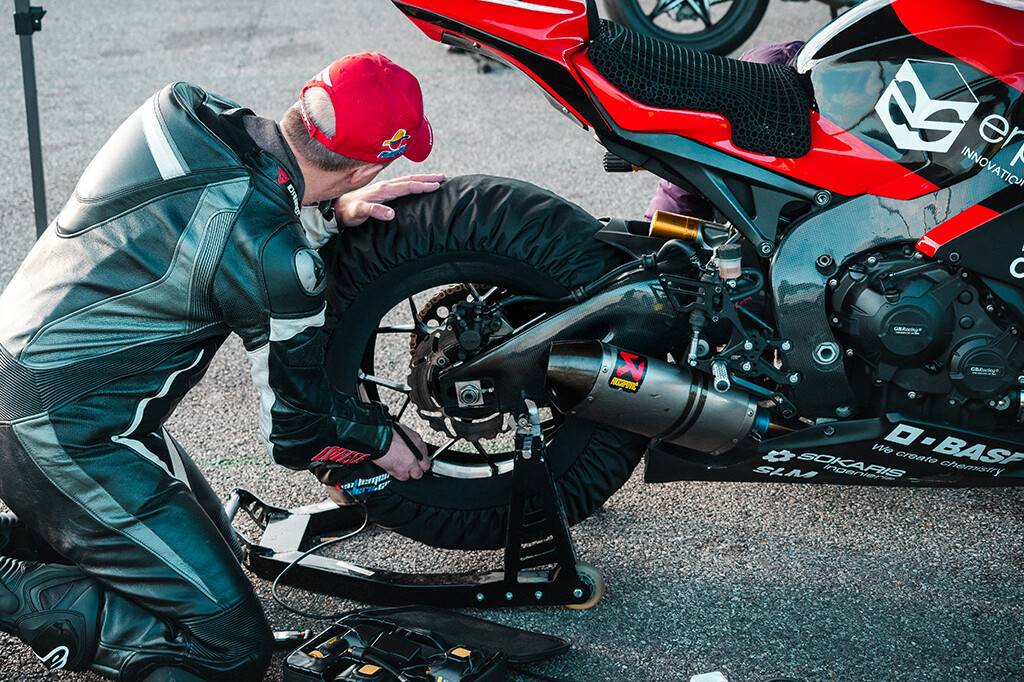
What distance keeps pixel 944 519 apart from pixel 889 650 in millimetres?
578

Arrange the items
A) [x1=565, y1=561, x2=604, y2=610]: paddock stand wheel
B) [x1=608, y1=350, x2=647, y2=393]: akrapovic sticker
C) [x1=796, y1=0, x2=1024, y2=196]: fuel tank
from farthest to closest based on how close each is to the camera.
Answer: [x1=565, y1=561, x2=604, y2=610]: paddock stand wheel
[x1=608, y1=350, x2=647, y2=393]: akrapovic sticker
[x1=796, y1=0, x2=1024, y2=196]: fuel tank

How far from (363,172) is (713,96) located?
31.1 inches

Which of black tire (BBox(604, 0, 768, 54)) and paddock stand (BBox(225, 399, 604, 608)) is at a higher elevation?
black tire (BBox(604, 0, 768, 54))

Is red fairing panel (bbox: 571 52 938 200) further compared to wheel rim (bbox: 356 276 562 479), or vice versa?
wheel rim (bbox: 356 276 562 479)

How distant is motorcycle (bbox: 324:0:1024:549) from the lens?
2.25 metres

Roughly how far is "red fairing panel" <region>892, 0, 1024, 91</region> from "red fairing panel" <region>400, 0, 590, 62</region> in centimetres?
72

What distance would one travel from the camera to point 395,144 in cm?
213

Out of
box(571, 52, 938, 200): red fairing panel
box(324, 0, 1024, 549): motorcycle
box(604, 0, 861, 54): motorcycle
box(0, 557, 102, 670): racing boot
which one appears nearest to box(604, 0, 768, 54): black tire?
box(604, 0, 861, 54): motorcycle

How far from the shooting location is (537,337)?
242cm

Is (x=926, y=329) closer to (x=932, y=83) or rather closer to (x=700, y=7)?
(x=932, y=83)

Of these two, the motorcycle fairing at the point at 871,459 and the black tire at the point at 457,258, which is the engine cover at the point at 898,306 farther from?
the black tire at the point at 457,258

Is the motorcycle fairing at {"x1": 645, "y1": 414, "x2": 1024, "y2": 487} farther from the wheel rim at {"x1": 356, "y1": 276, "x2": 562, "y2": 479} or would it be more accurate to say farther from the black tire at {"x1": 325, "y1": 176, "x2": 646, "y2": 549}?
the wheel rim at {"x1": 356, "y1": 276, "x2": 562, "y2": 479}

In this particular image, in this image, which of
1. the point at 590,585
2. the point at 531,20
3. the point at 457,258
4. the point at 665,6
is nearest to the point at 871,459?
the point at 590,585

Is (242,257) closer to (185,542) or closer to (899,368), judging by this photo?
(185,542)
